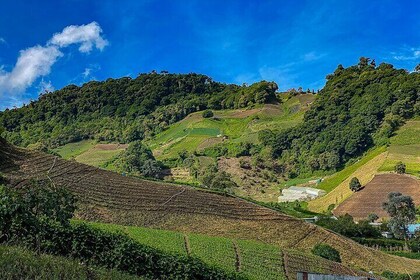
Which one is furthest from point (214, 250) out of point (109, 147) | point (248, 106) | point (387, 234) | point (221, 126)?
point (248, 106)

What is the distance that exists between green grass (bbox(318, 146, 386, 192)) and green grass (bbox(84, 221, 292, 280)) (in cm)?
6905

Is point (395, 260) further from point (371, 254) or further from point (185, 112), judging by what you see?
point (185, 112)

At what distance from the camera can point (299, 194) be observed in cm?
9425

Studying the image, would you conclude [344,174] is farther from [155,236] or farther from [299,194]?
[155,236]

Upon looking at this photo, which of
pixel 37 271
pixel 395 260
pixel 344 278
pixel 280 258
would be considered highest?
pixel 37 271

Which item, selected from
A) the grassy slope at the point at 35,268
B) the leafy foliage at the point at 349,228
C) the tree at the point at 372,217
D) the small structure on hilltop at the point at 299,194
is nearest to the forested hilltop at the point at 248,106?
the small structure on hilltop at the point at 299,194

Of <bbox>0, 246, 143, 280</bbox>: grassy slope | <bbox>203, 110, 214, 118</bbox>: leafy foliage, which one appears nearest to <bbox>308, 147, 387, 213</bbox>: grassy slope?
<bbox>203, 110, 214, 118</bbox>: leafy foliage

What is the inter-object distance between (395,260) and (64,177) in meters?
25.5

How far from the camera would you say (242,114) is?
143500 millimetres

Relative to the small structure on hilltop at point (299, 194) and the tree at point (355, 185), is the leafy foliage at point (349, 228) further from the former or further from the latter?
the small structure on hilltop at point (299, 194)

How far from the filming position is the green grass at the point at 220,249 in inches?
986

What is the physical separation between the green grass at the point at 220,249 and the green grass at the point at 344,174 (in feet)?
227

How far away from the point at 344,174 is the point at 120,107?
7778 centimetres

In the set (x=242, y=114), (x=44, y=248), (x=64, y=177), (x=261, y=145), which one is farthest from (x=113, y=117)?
(x=44, y=248)
